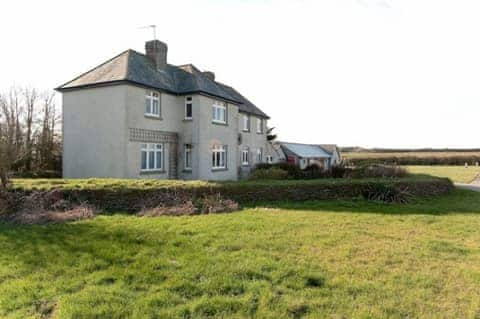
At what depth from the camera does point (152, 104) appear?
19797mm

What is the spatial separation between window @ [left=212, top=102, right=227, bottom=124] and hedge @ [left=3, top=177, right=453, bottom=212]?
32.8ft

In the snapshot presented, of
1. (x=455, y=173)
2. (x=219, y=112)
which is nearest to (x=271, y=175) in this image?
(x=219, y=112)

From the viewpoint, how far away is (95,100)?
18.9 m

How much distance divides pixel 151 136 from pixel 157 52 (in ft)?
18.9

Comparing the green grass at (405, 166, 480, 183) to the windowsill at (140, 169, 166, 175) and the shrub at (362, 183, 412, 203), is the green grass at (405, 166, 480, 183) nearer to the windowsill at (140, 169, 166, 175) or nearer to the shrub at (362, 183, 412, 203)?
the shrub at (362, 183, 412, 203)

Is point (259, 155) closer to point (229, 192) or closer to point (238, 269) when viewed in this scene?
point (229, 192)

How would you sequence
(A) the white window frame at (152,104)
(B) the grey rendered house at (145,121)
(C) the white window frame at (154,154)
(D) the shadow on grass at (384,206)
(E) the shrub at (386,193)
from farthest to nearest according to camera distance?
1. (A) the white window frame at (152,104)
2. (C) the white window frame at (154,154)
3. (B) the grey rendered house at (145,121)
4. (E) the shrub at (386,193)
5. (D) the shadow on grass at (384,206)

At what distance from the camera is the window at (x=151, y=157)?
63.4 feet

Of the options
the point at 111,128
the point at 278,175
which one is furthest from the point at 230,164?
the point at 111,128

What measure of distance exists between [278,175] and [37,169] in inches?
658

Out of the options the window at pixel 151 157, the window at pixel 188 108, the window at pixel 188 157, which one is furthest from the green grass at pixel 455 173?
the window at pixel 151 157

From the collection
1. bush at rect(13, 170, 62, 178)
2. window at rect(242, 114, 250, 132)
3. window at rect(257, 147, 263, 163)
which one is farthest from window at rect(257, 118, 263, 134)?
bush at rect(13, 170, 62, 178)

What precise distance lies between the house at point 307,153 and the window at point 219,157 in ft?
45.8

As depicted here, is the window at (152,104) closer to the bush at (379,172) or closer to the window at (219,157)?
the window at (219,157)
